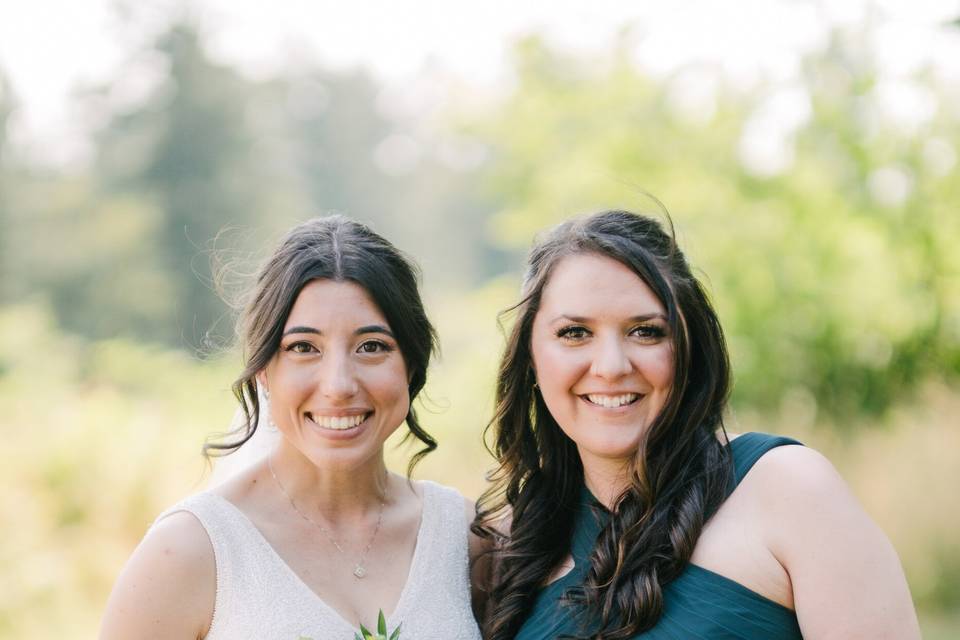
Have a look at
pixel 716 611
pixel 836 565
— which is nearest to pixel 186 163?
pixel 716 611

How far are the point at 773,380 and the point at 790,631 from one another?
10.8 metres

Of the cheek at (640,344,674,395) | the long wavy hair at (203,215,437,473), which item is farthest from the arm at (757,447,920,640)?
the long wavy hair at (203,215,437,473)

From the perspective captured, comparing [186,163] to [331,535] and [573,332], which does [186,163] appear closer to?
[331,535]

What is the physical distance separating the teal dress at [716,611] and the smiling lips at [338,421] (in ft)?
2.90

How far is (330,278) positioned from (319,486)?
0.75 meters

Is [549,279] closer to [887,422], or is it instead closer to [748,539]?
[748,539]

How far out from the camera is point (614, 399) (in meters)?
3.31

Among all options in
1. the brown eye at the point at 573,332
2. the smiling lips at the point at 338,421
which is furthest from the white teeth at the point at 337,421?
the brown eye at the point at 573,332

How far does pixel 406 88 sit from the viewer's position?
39.4 metres

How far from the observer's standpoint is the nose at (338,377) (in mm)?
3268

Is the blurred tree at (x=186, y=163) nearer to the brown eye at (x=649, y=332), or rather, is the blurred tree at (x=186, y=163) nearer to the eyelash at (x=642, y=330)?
the eyelash at (x=642, y=330)

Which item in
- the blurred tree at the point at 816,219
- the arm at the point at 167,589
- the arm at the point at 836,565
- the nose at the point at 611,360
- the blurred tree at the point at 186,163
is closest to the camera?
the arm at the point at 836,565

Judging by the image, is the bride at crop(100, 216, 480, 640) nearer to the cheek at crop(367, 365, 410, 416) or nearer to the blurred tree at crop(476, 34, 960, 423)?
the cheek at crop(367, 365, 410, 416)

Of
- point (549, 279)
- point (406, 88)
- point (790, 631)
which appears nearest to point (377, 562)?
point (549, 279)
